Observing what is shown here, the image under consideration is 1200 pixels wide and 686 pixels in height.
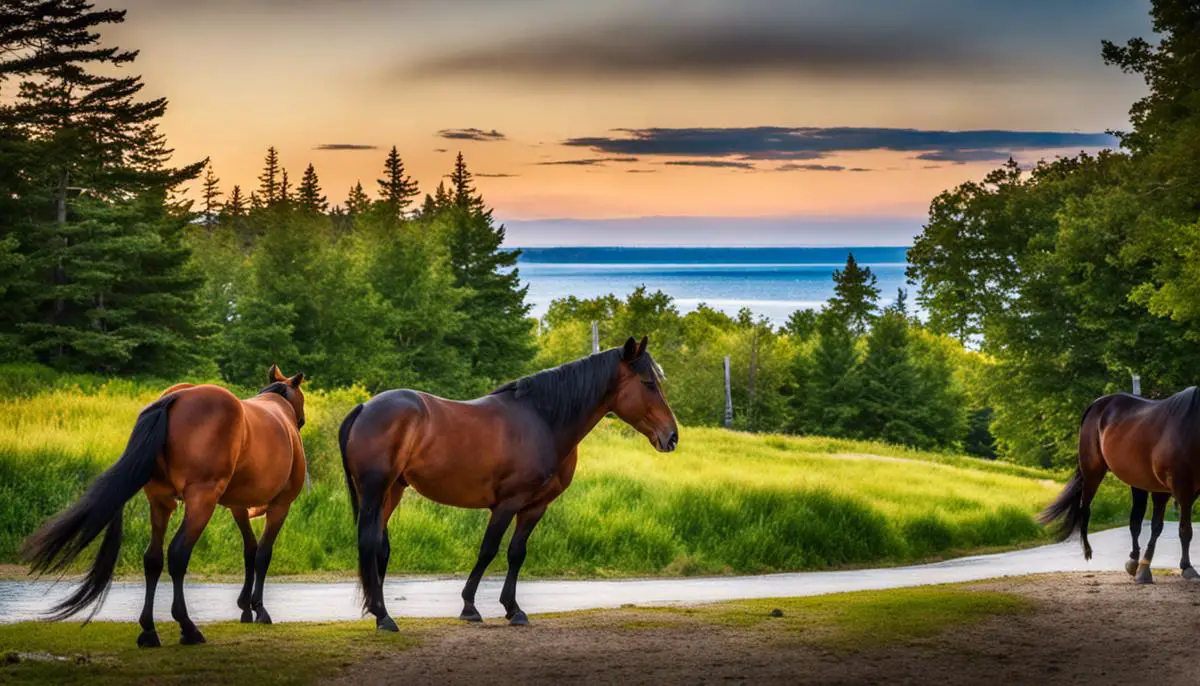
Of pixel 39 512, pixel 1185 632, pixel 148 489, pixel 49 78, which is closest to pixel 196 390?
pixel 148 489

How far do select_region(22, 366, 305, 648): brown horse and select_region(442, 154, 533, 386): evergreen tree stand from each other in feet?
211

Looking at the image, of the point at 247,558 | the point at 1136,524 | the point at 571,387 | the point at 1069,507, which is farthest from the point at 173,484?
the point at 1069,507

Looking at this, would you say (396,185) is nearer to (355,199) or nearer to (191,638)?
(355,199)

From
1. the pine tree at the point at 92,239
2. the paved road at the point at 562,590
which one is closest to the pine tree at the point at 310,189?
the pine tree at the point at 92,239

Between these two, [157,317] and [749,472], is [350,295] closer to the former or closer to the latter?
[157,317]

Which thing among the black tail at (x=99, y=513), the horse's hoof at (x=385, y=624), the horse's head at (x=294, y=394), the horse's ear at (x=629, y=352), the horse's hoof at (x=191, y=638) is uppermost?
the horse's ear at (x=629, y=352)

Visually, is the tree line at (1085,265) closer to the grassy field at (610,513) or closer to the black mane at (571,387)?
the grassy field at (610,513)

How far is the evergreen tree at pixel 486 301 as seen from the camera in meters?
76.1

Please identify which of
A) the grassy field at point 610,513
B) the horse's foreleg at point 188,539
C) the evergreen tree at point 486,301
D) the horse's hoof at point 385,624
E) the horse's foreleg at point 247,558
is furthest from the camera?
the evergreen tree at point 486,301

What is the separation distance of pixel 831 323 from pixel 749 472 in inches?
2840

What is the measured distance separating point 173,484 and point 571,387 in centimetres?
336

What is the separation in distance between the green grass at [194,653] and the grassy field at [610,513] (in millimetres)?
8609

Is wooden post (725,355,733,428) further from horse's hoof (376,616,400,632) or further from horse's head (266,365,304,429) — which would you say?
horse's hoof (376,616,400,632)

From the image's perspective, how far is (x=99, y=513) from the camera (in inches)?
328
